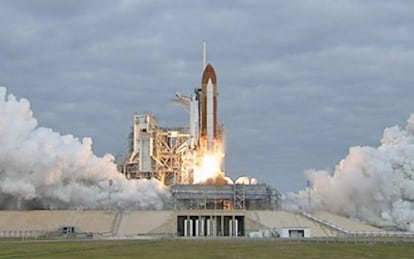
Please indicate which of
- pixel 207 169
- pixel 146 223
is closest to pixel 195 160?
pixel 207 169

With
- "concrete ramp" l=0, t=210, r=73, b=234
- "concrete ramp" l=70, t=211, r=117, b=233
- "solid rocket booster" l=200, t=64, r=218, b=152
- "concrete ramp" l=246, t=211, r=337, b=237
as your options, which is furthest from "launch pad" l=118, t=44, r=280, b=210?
"concrete ramp" l=0, t=210, r=73, b=234

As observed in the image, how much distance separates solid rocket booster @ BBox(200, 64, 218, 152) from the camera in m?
112

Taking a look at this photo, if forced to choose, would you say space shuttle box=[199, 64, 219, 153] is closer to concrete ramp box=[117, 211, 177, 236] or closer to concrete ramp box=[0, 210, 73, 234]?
concrete ramp box=[117, 211, 177, 236]

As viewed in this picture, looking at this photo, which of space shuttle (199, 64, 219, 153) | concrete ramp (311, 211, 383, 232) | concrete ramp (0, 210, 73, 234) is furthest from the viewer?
space shuttle (199, 64, 219, 153)

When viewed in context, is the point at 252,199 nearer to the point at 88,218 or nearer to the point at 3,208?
the point at 88,218

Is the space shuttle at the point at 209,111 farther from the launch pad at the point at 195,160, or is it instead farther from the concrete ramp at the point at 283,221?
the concrete ramp at the point at 283,221

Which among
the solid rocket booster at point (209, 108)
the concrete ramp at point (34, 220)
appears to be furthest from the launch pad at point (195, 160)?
→ the concrete ramp at point (34, 220)

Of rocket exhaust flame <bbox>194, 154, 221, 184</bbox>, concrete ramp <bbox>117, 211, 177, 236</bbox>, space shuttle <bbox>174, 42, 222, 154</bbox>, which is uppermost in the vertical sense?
space shuttle <bbox>174, 42, 222, 154</bbox>

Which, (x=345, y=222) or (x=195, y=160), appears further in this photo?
(x=195, y=160)

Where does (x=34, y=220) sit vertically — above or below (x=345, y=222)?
above

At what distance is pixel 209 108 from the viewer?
11344cm

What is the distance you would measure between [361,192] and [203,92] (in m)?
28.7

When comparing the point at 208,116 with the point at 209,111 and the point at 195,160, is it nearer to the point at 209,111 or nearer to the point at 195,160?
the point at 209,111

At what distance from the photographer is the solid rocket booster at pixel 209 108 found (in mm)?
112375
